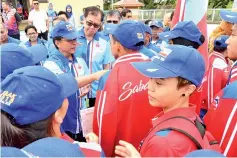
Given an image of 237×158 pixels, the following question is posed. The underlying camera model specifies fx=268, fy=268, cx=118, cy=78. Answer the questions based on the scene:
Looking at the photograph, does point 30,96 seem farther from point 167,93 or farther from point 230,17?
point 230,17

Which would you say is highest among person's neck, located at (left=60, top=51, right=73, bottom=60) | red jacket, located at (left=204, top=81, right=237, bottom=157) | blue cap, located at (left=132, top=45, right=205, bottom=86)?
blue cap, located at (left=132, top=45, right=205, bottom=86)

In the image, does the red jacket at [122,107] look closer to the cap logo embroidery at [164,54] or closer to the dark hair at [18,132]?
the cap logo embroidery at [164,54]

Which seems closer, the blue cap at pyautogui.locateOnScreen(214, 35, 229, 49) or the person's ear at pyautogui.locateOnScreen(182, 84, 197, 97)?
the person's ear at pyautogui.locateOnScreen(182, 84, 197, 97)

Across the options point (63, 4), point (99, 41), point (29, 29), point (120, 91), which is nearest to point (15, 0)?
point (63, 4)

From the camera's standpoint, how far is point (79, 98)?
270 centimetres

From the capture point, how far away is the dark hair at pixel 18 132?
45.0 inches

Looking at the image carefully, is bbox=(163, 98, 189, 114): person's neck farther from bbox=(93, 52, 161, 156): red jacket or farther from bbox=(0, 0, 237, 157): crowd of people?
bbox=(93, 52, 161, 156): red jacket

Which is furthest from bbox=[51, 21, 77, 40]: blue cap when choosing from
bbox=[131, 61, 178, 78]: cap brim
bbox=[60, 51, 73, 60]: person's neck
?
bbox=[131, 61, 178, 78]: cap brim

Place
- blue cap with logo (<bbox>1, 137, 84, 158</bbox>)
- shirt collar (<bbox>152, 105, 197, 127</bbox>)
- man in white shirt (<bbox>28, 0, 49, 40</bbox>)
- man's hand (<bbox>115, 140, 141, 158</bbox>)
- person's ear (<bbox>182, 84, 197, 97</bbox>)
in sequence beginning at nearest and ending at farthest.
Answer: blue cap with logo (<bbox>1, 137, 84, 158</bbox>), man's hand (<bbox>115, 140, 141, 158</bbox>), shirt collar (<bbox>152, 105, 197, 127</bbox>), person's ear (<bbox>182, 84, 197, 97</bbox>), man in white shirt (<bbox>28, 0, 49, 40</bbox>)

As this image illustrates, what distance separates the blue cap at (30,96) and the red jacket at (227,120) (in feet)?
3.65

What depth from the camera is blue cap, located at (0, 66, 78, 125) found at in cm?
116

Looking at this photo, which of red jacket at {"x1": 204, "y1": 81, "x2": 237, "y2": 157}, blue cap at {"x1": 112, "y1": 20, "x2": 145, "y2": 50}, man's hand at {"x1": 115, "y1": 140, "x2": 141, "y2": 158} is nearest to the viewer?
man's hand at {"x1": 115, "y1": 140, "x2": 141, "y2": 158}

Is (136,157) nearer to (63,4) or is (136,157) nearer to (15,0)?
(63,4)

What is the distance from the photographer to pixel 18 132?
116 cm
